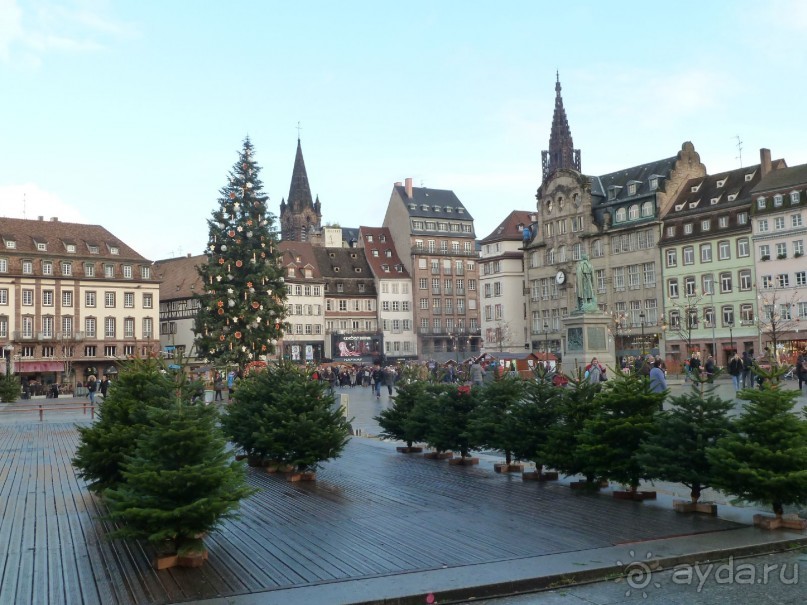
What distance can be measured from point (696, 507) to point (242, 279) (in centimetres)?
3264

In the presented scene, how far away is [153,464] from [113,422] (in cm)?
404

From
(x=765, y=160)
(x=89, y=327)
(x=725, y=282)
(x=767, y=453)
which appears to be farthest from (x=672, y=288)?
(x=767, y=453)

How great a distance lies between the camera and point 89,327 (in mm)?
77750

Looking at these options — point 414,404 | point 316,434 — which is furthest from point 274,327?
point 316,434

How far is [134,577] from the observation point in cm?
810

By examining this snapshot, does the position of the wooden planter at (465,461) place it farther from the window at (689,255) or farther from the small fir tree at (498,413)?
the window at (689,255)

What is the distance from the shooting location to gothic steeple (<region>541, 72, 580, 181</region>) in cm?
10581

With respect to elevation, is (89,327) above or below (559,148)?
below

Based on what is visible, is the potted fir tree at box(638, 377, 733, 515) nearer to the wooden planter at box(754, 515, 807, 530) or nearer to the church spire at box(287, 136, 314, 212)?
the wooden planter at box(754, 515, 807, 530)

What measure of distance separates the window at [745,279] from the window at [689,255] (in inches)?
184

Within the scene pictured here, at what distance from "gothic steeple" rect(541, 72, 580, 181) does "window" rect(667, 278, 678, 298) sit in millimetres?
36713

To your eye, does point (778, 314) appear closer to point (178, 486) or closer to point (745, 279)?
point (745, 279)

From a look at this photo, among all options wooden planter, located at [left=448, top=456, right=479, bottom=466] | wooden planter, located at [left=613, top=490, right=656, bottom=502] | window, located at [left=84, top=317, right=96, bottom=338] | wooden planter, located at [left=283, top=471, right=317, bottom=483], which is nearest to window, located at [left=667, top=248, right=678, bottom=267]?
window, located at [left=84, top=317, right=96, bottom=338]

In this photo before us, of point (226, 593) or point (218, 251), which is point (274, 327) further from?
point (226, 593)
